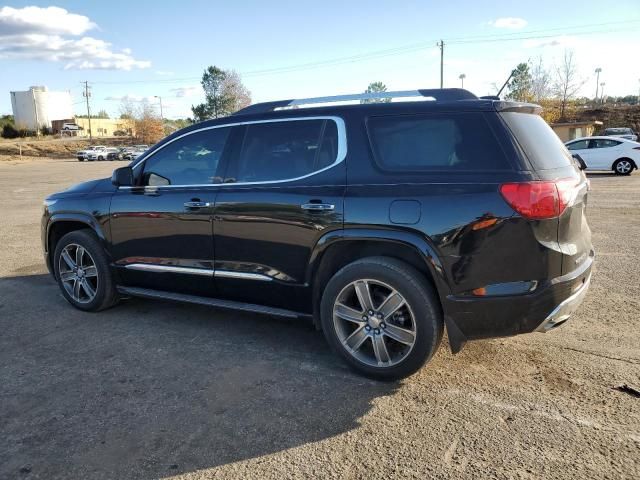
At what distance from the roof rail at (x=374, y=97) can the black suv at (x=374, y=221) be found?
0.06 feet

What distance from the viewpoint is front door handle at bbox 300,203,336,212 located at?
12.2 feet

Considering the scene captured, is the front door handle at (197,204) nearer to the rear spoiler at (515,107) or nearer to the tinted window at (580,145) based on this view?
A: the rear spoiler at (515,107)

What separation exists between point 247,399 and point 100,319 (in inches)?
91.1

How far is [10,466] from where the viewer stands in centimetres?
281

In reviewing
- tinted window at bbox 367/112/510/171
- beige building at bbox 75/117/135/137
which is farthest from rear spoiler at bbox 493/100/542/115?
beige building at bbox 75/117/135/137

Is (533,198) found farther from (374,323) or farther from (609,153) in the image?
(609,153)

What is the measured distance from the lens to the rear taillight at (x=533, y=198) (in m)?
3.14

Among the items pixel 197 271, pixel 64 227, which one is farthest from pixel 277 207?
pixel 64 227

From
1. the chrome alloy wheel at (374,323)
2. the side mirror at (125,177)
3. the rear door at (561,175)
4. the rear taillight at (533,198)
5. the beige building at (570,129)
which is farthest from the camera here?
the beige building at (570,129)

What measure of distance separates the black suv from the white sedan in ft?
59.1

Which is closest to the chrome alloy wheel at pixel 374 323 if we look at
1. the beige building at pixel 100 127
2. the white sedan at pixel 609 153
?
the white sedan at pixel 609 153

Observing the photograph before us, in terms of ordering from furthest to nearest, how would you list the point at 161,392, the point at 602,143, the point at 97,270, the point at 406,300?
the point at 602,143 → the point at 97,270 → the point at 161,392 → the point at 406,300

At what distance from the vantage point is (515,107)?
352cm

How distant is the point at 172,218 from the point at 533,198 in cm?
292
